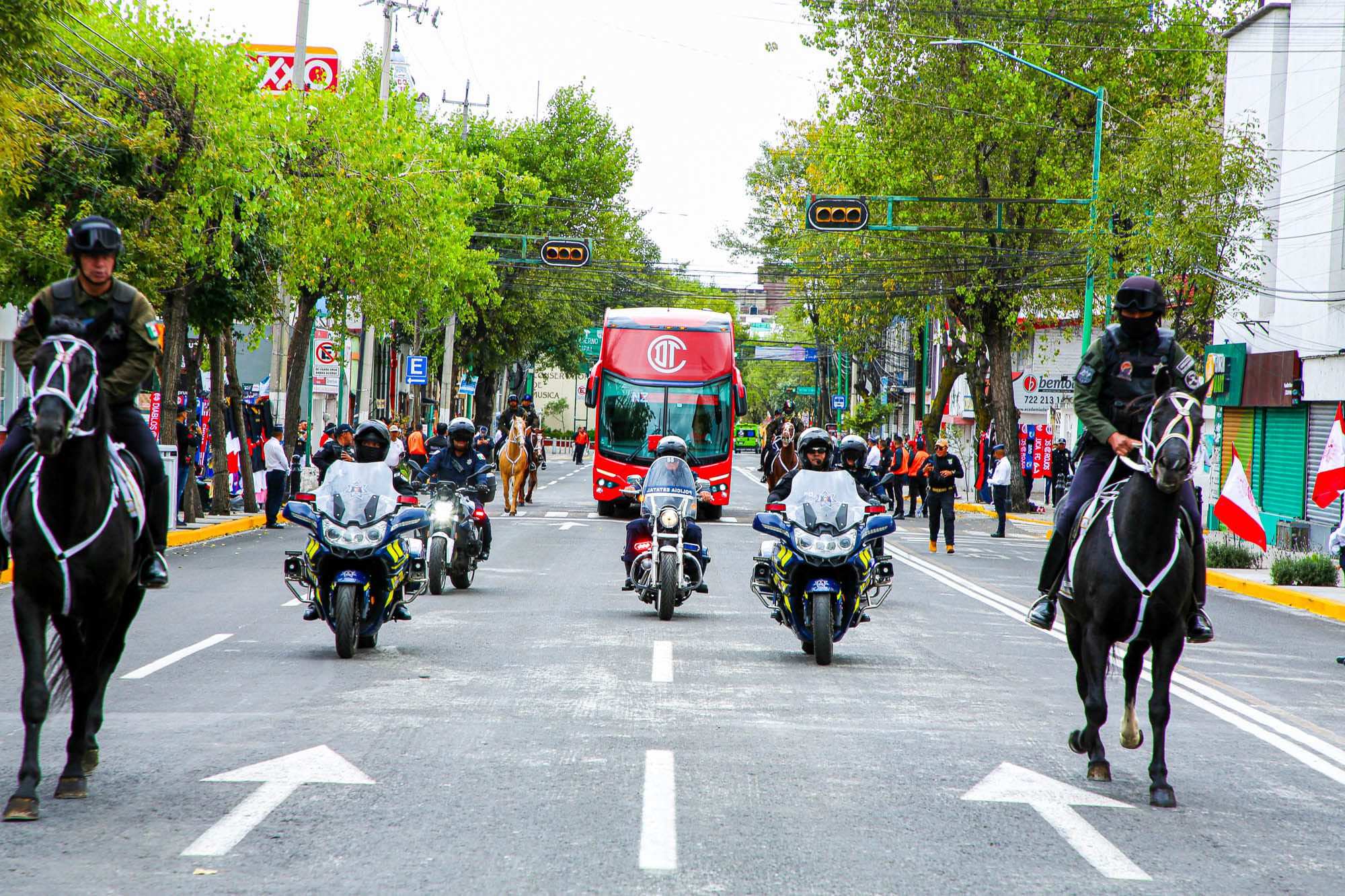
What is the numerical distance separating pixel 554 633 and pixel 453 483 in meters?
4.09

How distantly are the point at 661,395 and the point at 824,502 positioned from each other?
20.1m

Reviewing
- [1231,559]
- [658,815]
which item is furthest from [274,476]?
[658,815]

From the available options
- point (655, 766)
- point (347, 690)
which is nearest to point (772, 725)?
point (655, 766)

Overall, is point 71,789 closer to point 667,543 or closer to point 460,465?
point 667,543

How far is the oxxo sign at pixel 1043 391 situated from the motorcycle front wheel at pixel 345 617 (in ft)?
118

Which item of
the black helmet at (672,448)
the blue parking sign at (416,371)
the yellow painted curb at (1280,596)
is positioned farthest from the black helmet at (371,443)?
the blue parking sign at (416,371)

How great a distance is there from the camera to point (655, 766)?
23.8 feet

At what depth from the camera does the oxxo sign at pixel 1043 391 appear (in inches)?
1833

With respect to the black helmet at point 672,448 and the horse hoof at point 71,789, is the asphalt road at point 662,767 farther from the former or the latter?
the black helmet at point 672,448

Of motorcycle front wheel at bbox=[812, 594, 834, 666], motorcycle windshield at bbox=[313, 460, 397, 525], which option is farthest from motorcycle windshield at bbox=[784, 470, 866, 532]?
motorcycle windshield at bbox=[313, 460, 397, 525]

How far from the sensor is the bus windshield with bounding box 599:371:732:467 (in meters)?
31.5

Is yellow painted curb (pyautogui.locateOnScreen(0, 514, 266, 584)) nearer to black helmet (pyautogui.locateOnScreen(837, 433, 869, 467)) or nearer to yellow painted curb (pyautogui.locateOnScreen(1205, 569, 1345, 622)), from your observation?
black helmet (pyautogui.locateOnScreen(837, 433, 869, 467))

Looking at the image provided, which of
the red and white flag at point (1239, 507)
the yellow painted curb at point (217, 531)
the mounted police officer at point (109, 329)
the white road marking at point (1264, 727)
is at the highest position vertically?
the mounted police officer at point (109, 329)

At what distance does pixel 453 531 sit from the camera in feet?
53.7
